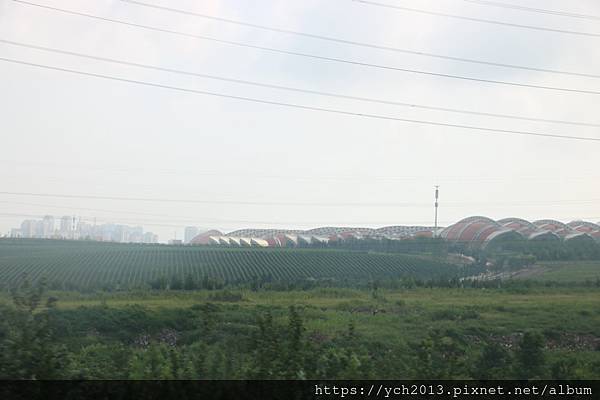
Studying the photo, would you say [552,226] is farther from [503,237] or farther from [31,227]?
[31,227]

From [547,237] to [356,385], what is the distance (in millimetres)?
36181

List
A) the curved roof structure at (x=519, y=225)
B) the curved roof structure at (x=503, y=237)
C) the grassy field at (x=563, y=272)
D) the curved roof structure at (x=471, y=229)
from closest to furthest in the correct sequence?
the grassy field at (x=563, y=272) → the curved roof structure at (x=503, y=237) → the curved roof structure at (x=471, y=229) → the curved roof structure at (x=519, y=225)

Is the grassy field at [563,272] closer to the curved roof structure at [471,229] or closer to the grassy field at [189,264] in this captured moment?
the grassy field at [189,264]

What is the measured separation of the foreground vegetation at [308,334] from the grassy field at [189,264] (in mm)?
3906

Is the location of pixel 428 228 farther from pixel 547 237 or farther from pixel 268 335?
pixel 268 335

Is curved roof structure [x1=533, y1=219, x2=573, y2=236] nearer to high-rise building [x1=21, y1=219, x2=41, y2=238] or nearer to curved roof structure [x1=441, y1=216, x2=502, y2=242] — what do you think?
curved roof structure [x1=441, y1=216, x2=502, y2=242]

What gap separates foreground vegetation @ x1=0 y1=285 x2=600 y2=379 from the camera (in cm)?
642

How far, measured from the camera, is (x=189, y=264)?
3061 centimetres

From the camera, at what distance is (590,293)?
23938 millimetres

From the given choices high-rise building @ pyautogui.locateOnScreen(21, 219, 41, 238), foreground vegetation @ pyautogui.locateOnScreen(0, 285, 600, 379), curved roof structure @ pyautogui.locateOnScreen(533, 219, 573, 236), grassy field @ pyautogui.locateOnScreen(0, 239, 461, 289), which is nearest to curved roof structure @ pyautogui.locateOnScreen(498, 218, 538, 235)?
curved roof structure @ pyautogui.locateOnScreen(533, 219, 573, 236)

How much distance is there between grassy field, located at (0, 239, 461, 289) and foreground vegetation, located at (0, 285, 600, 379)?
12.8ft

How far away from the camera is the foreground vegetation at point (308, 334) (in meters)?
6.42

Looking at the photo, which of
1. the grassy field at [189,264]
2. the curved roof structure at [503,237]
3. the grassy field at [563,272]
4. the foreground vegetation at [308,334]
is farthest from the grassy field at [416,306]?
the curved roof structure at [503,237]

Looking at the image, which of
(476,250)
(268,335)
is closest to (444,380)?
(268,335)
